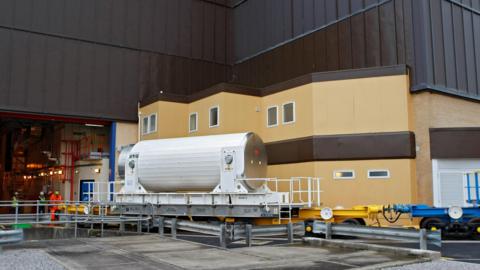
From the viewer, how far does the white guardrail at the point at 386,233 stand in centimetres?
1303

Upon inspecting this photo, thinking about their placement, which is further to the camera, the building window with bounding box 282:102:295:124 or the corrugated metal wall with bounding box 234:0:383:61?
the corrugated metal wall with bounding box 234:0:383:61

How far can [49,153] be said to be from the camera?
3962cm

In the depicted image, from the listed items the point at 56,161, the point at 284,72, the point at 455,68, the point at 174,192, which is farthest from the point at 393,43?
the point at 56,161

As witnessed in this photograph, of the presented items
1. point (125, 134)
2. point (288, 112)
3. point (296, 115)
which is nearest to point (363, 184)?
point (296, 115)

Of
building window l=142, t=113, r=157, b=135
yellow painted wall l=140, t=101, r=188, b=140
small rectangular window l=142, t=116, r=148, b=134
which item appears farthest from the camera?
small rectangular window l=142, t=116, r=148, b=134

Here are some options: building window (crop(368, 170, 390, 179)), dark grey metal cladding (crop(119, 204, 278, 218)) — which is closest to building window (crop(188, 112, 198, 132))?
dark grey metal cladding (crop(119, 204, 278, 218))

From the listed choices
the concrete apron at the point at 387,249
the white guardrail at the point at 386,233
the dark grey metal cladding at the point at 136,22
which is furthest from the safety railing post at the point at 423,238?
the dark grey metal cladding at the point at 136,22

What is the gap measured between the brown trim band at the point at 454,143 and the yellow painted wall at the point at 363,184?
1438 millimetres

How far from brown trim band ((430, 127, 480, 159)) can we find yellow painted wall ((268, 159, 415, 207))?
1438 millimetres

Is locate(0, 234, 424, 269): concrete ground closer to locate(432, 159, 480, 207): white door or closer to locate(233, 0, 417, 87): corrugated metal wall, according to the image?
locate(432, 159, 480, 207): white door

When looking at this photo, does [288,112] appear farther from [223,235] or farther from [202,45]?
[202,45]

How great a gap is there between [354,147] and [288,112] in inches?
168

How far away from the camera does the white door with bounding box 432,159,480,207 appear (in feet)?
A: 70.8

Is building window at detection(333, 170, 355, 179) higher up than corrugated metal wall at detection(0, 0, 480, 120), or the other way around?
corrugated metal wall at detection(0, 0, 480, 120)
